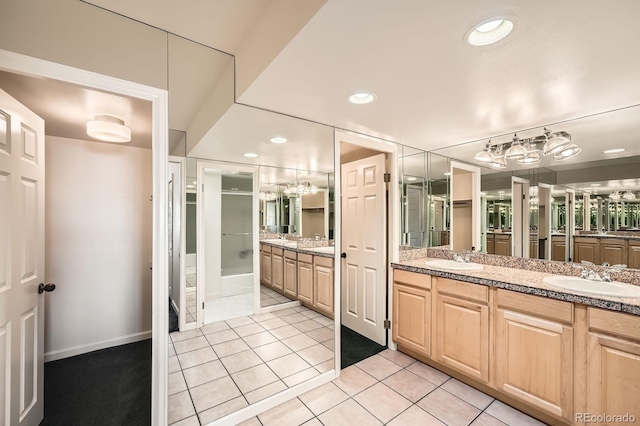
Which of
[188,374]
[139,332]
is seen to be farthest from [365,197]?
[139,332]

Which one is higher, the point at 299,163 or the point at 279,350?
the point at 299,163

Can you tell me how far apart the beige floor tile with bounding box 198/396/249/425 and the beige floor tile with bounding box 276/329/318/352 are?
69cm

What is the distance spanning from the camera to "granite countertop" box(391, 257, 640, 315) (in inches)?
55.8

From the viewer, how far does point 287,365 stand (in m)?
2.25

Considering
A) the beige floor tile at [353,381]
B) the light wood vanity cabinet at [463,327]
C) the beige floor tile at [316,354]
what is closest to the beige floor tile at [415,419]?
the beige floor tile at [353,381]

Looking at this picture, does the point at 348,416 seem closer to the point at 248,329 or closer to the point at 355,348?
the point at 355,348

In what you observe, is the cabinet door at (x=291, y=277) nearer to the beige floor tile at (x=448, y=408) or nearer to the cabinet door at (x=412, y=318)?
the cabinet door at (x=412, y=318)

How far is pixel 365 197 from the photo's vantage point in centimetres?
296

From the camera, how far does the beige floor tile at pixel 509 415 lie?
5.75ft

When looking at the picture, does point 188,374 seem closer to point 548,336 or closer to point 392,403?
point 392,403

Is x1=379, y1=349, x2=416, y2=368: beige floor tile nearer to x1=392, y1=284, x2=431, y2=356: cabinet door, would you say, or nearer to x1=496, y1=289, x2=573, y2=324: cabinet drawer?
x1=392, y1=284, x2=431, y2=356: cabinet door

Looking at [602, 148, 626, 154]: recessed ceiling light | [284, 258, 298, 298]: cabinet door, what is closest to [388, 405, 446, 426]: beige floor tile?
[284, 258, 298, 298]: cabinet door

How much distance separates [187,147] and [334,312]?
180 cm

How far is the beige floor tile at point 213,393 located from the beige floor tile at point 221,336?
269 millimetres
